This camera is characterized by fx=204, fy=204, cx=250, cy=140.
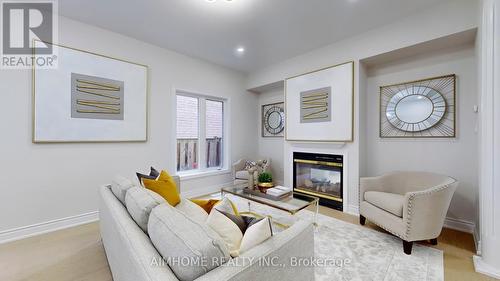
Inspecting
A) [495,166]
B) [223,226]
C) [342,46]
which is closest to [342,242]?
[495,166]

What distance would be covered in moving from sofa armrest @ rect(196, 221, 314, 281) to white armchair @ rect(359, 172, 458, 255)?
144 cm

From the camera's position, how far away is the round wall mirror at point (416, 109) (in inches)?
110

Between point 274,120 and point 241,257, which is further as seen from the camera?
point 274,120

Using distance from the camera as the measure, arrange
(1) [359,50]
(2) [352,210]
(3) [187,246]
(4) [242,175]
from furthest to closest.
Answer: (4) [242,175]
(2) [352,210]
(1) [359,50]
(3) [187,246]

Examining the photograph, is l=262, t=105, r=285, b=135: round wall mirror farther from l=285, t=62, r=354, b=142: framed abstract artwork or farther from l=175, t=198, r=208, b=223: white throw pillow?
l=175, t=198, r=208, b=223: white throw pillow

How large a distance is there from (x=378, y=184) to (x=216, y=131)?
324 centimetres

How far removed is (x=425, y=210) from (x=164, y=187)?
2.67m

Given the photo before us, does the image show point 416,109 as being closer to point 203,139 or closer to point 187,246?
point 187,246

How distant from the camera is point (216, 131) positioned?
466cm

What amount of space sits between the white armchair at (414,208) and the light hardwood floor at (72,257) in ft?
0.90

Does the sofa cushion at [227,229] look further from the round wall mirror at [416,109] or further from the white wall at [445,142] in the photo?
the round wall mirror at [416,109]

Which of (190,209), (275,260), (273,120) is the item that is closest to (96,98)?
(190,209)

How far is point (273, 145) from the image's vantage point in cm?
495

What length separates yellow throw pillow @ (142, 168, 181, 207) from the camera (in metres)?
2.05
